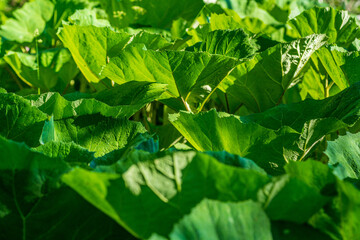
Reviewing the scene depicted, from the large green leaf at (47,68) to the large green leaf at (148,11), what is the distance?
1.07 feet

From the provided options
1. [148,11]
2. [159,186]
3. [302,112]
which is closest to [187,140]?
[302,112]

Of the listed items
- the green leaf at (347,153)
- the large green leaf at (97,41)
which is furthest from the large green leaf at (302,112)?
the large green leaf at (97,41)

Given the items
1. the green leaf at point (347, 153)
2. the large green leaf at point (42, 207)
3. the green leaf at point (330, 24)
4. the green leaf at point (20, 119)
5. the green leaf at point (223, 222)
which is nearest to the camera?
the green leaf at point (223, 222)

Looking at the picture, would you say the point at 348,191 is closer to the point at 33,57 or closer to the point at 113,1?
the point at 33,57

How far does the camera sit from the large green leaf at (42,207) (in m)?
0.63

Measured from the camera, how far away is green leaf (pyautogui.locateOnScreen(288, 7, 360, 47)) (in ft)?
4.46

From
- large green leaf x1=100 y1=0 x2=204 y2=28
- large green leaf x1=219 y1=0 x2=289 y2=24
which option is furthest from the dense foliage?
large green leaf x1=219 y1=0 x2=289 y2=24

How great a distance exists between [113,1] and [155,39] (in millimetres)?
656

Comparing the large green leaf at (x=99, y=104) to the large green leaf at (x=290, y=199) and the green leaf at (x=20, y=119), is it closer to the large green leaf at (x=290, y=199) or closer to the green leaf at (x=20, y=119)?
the green leaf at (x=20, y=119)

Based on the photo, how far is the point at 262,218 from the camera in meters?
0.55

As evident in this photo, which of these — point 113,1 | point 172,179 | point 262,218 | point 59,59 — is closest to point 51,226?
point 172,179

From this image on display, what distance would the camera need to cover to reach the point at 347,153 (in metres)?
0.80

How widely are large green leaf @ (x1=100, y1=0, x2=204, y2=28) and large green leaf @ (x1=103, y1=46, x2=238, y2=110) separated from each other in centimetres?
71

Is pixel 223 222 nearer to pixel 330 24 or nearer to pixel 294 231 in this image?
pixel 294 231
